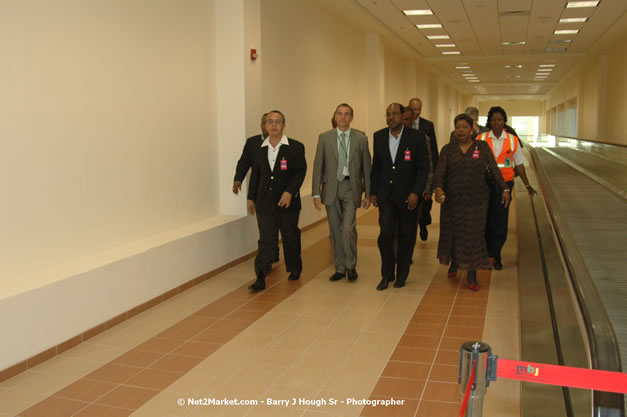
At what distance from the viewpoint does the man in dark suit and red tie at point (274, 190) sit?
676 cm

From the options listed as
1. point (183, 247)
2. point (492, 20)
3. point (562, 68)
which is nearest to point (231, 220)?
point (183, 247)

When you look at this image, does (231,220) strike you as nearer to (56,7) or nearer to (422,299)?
(422,299)

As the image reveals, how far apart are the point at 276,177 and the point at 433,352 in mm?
2885

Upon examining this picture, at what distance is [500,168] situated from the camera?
742 cm

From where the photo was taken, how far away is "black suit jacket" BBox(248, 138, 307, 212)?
6.87 m

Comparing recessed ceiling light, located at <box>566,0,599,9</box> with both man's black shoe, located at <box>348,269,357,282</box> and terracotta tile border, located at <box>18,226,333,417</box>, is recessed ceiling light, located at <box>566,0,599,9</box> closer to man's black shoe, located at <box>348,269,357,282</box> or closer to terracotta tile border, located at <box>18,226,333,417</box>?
man's black shoe, located at <box>348,269,357,282</box>

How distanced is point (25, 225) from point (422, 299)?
3.67 metres

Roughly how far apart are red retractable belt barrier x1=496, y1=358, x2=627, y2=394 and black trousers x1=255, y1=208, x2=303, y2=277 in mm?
4664

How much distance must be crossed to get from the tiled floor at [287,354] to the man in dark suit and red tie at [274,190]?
0.47 meters

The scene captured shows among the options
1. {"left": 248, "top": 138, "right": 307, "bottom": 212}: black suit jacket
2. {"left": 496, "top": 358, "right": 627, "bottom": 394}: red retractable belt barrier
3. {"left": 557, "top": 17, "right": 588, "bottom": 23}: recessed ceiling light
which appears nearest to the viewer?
{"left": 496, "top": 358, "right": 627, "bottom": 394}: red retractable belt barrier

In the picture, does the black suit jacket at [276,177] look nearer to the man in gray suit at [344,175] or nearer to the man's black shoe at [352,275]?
the man in gray suit at [344,175]

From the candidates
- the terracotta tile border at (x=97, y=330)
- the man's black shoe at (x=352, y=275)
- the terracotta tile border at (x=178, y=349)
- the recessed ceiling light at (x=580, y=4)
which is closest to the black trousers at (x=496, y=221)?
the man's black shoe at (x=352, y=275)

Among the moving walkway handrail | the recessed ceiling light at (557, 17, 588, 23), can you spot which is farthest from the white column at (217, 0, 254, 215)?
the recessed ceiling light at (557, 17, 588, 23)

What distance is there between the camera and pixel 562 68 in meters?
27.0
